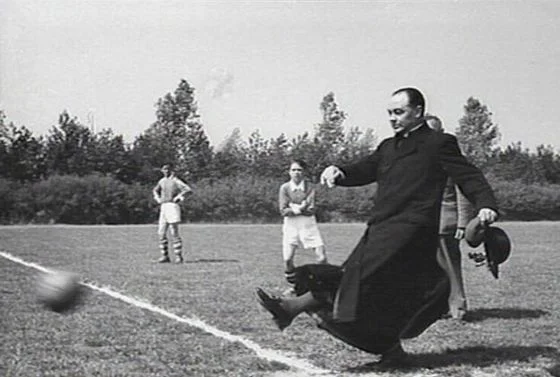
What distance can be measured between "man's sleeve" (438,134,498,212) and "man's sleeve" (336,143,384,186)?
49 cm

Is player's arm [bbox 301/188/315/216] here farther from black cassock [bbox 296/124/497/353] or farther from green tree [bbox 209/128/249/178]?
green tree [bbox 209/128/249/178]

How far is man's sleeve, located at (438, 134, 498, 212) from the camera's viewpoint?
220 inches

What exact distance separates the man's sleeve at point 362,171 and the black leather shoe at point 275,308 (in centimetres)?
94

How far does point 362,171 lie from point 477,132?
A: 52.0m

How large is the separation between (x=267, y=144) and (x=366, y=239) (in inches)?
1900

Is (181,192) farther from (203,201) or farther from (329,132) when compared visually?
(329,132)

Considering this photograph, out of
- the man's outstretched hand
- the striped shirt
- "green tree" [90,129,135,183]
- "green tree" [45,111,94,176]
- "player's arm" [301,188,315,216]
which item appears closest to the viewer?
the man's outstretched hand

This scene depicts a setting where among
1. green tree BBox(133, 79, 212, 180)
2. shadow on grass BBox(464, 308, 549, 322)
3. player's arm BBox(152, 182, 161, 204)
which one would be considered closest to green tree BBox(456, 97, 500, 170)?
green tree BBox(133, 79, 212, 180)

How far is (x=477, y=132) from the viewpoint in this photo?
185 feet

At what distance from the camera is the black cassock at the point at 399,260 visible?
5.58m

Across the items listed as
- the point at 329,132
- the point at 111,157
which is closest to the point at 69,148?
the point at 111,157

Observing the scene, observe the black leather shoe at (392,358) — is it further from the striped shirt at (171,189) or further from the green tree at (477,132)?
the green tree at (477,132)

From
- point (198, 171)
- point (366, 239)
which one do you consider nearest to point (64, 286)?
point (366, 239)

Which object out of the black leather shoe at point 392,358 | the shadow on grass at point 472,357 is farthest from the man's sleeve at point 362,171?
the shadow on grass at point 472,357
